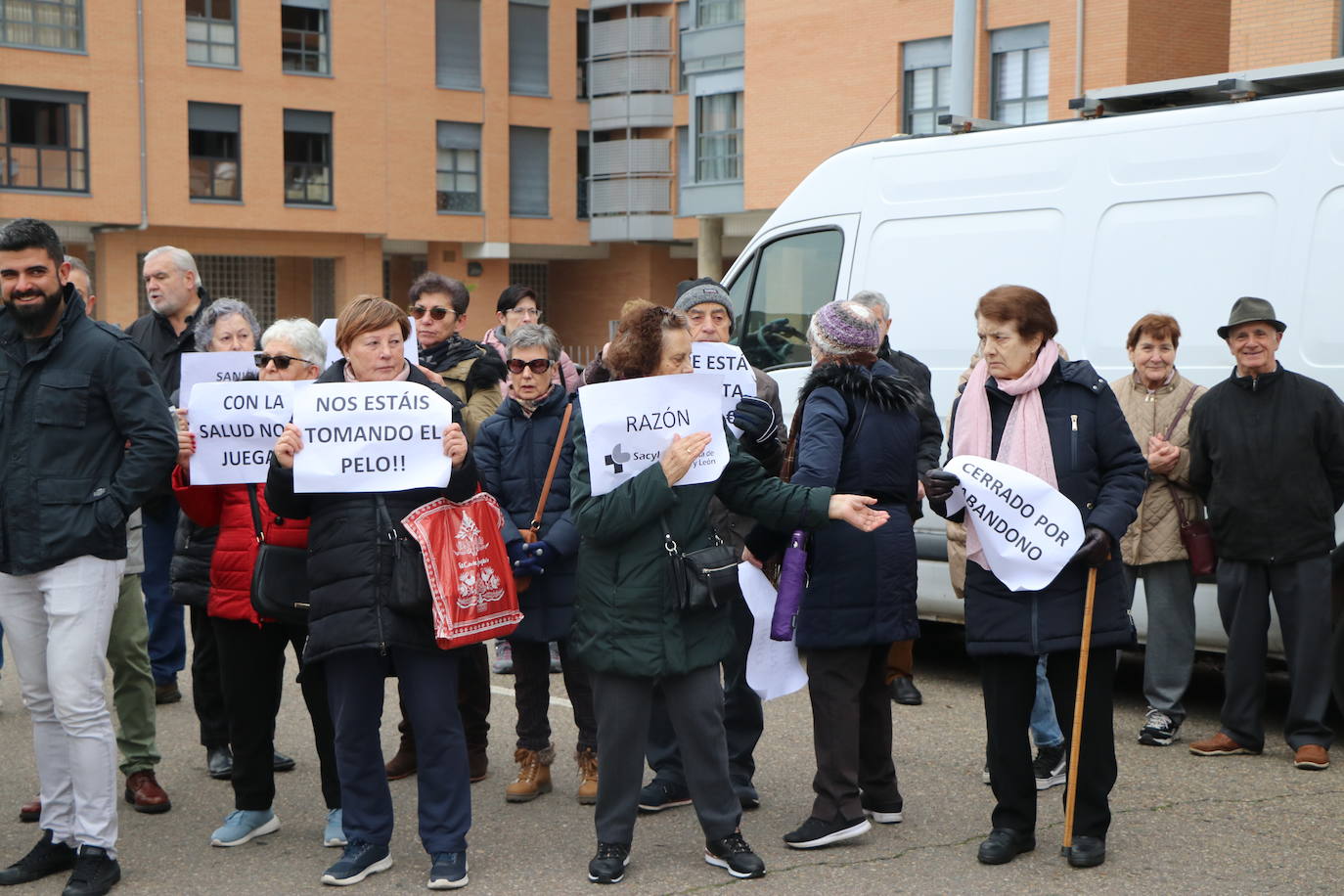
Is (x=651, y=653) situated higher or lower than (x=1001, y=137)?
lower

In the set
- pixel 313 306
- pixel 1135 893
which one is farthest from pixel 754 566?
pixel 313 306

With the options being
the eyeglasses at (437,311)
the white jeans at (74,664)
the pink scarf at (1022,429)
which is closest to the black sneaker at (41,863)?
the white jeans at (74,664)

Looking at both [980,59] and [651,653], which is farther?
[980,59]

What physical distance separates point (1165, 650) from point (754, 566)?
261cm

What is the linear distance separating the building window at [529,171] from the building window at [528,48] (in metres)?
1.22

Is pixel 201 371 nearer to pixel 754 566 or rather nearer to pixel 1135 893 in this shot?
pixel 754 566

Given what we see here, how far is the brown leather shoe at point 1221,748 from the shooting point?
276 inches

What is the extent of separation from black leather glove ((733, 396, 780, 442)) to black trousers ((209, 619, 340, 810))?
1825mm

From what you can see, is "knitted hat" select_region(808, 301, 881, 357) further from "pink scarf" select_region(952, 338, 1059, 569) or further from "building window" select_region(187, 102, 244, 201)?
"building window" select_region(187, 102, 244, 201)

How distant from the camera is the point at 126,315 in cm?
3794

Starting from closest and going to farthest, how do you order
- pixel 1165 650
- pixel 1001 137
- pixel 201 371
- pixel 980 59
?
pixel 201 371 → pixel 1165 650 → pixel 1001 137 → pixel 980 59

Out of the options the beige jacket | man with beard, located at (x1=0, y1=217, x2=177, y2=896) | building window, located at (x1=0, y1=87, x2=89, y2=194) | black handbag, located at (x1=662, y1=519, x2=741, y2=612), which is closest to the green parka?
black handbag, located at (x1=662, y1=519, x2=741, y2=612)

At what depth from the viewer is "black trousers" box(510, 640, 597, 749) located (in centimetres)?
638

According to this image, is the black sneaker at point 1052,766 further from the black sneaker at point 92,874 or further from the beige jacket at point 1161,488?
the black sneaker at point 92,874
